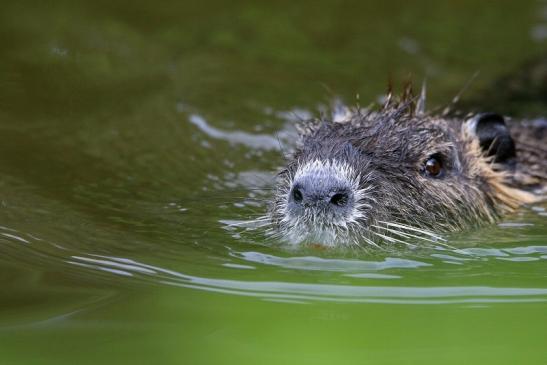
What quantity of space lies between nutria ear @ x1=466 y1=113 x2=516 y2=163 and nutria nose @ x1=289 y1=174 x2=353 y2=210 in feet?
5.51

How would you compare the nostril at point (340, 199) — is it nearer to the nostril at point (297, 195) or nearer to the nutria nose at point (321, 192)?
the nutria nose at point (321, 192)

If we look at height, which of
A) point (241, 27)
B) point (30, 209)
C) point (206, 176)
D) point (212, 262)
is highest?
point (241, 27)

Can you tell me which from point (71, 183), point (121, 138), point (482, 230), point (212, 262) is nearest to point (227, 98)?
point (121, 138)

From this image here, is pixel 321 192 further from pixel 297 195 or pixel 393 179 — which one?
pixel 393 179

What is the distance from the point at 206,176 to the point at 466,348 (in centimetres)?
353

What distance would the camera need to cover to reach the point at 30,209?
508 cm

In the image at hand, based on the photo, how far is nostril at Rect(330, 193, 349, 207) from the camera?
4562 mm

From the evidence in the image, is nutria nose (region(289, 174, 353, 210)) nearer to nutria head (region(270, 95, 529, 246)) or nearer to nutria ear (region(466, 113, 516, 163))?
nutria head (region(270, 95, 529, 246))

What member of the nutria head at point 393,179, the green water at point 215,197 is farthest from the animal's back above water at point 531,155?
the green water at point 215,197

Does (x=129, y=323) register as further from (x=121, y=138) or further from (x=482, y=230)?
(x=121, y=138)

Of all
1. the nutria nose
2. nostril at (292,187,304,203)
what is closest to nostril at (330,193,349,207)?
the nutria nose

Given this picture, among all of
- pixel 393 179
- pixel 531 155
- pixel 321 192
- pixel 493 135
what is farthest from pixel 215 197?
pixel 531 155

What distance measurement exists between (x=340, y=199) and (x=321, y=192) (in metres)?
0.10

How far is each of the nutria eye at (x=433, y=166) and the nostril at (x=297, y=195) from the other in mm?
1080
